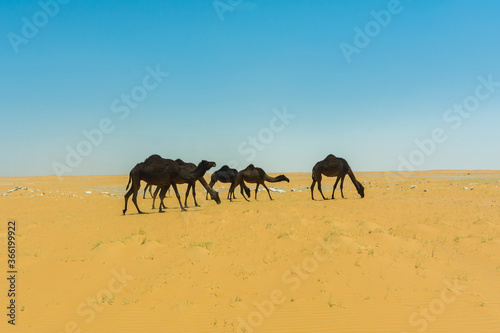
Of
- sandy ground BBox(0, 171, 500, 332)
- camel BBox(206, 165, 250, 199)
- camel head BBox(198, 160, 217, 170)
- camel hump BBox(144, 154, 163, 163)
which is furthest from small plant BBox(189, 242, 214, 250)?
camel BBox(206, 165, 250, 199)

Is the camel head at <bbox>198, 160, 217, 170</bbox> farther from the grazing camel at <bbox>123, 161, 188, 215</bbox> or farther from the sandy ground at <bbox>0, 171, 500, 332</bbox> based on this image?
the sandy ground at <bbox>0, 171, 500, 332</bbox>

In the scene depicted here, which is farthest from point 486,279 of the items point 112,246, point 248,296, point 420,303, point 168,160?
point 168,160

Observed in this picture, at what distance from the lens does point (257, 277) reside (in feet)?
28.8

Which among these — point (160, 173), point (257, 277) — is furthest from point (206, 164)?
point (257, 277)

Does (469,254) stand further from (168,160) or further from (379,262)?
(168,160)

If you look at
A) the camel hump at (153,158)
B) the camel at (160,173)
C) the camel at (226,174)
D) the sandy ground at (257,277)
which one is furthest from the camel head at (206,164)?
the camel at (226,174)

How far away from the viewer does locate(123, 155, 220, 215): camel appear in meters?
17.3

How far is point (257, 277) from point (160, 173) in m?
10.3

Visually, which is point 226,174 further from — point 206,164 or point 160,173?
point 160,173

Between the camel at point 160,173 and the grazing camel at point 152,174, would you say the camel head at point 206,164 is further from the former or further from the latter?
the grazing camel at point 152,174

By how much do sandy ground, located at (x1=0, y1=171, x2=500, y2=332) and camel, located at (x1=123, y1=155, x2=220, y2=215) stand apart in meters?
2.88

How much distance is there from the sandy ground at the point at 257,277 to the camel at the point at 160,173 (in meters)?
2.88

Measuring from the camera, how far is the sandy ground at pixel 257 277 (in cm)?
672

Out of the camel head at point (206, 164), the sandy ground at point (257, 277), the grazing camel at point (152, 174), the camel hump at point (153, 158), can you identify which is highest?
the camel hump at point (153, 158)
